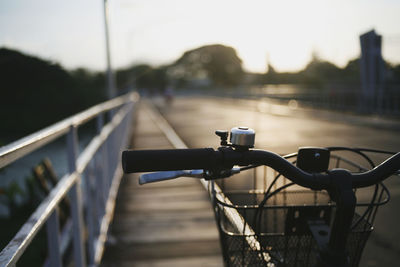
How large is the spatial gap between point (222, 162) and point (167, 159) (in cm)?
15

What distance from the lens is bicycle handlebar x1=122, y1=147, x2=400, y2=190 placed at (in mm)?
903

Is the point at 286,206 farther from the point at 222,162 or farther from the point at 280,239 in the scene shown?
the point at 222,162

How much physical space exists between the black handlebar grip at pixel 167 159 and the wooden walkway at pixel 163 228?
6.83 feet

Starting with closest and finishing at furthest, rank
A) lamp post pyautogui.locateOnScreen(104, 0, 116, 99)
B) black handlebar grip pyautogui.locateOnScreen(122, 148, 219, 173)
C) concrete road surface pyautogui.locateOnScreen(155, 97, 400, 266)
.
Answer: black handlebar grip pyautogui.locateOnScreen(122, 148, 219, 173) < concrete road surface pyautogui.locateOnScreen(155, 97, 400, 266) < lamp post pyautogui.locateOnScreen(104, 0, 116, 99)

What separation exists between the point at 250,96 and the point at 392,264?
74.7ft

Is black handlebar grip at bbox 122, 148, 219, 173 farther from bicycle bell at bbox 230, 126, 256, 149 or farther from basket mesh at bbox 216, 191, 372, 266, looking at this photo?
basket mesh at bbox 216, 191, 372, 266

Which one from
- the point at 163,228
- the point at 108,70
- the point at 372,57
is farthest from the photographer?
the point at 108,70

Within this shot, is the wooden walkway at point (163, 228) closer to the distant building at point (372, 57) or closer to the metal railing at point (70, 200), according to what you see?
the metal railing at point (70, 200)

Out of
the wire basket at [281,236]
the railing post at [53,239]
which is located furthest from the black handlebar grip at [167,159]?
the railing post at [53,239]

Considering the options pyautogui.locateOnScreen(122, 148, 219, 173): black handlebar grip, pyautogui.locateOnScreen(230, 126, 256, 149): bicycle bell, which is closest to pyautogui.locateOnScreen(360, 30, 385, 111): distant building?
pyautogui.locateOnScreen(230, 126, 256, 149): bicycle bell

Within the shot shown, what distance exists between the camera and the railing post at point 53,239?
1567 mm

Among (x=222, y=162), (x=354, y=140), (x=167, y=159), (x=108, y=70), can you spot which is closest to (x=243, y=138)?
(x=222, y=162)

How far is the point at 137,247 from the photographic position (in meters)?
3.06

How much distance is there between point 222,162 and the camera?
0.95m
